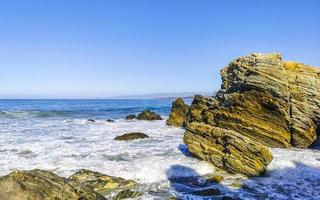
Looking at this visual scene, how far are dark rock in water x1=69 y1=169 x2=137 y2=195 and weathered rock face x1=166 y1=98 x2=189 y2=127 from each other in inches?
762

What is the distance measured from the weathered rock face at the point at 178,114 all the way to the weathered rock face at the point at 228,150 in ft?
51.2

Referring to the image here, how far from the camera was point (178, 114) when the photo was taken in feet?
105

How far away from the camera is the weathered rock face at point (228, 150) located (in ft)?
42.9

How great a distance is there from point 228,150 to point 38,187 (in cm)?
835

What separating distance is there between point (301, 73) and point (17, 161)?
1528 centimetres

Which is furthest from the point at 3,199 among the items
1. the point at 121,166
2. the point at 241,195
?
the point at 121,166

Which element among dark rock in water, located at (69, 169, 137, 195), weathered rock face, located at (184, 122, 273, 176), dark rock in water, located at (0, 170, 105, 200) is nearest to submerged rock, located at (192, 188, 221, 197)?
dark rock in water, located at (69, 169, 137, 195)

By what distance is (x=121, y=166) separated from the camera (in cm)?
1425

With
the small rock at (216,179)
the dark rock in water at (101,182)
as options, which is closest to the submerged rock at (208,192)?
the small rock at (216,179)

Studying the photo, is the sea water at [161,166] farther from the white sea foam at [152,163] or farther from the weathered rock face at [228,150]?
the weathered rock face at [228,150]

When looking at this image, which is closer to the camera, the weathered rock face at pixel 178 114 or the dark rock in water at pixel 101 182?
the dark rock in water at pixel 101 182

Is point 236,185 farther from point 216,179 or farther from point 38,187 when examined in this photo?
point 38,187

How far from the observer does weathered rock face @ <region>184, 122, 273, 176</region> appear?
1308 centimetres

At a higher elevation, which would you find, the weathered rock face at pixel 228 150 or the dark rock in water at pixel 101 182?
the weathered rock face at pixel 228 150
